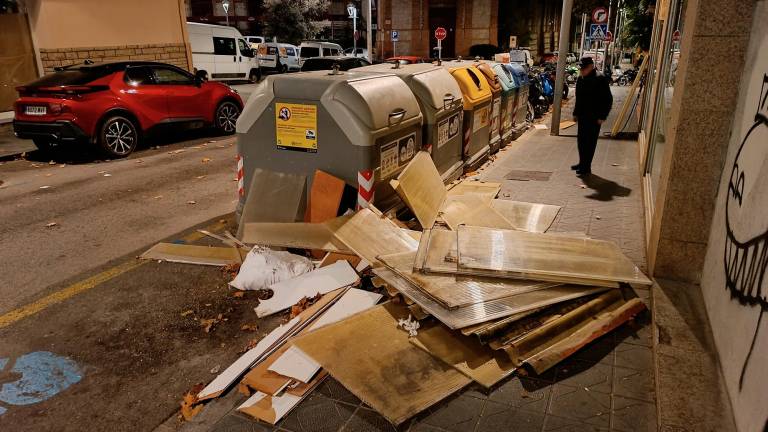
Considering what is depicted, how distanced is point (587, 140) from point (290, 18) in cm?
4206

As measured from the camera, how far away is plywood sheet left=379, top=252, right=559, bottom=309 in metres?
3.83

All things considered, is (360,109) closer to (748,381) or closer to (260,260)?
(260,260)

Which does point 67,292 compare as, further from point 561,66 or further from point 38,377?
point 561,66

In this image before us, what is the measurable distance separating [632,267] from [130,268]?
471cm

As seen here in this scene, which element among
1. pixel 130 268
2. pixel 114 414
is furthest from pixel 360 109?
pixel 114 414

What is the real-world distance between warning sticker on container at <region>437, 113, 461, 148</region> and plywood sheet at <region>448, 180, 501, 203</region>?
645 mm

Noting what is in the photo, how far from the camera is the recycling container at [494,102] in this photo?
32.5ft

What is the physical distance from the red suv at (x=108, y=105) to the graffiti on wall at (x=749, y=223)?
10476 millimetres

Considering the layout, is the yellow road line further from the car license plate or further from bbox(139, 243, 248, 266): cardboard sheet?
the car license plate

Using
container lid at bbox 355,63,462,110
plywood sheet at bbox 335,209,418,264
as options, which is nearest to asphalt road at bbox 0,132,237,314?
plywood sheet at bbox 335,209,418,264

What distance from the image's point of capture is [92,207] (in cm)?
758

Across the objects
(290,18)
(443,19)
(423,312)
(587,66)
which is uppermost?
(290,18)

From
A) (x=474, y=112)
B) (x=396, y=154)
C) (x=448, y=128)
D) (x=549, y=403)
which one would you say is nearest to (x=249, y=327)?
(x=549, y=403)

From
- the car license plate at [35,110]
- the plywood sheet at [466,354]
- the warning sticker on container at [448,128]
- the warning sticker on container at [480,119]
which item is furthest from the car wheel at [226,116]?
Result: the plywood sheet at [466,354]
